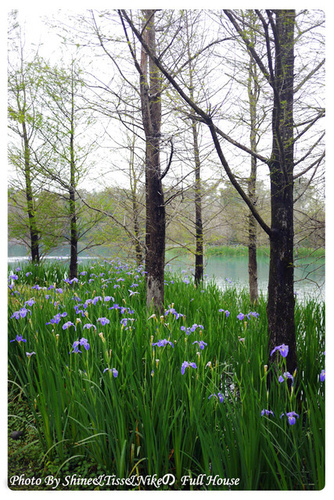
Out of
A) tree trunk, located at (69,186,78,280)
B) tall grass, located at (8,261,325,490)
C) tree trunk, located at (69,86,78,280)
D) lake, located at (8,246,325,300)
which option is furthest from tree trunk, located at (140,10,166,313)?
tree trunk, located at (69,186,78,280)

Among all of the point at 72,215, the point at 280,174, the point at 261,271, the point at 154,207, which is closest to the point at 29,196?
the point at 72,215

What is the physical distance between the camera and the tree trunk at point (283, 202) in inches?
96.6

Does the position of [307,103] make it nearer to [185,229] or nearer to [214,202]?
[214,202]

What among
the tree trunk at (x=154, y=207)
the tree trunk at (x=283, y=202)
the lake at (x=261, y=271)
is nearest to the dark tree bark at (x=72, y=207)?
the lake at (x=261, y=271)

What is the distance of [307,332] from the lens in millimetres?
3213

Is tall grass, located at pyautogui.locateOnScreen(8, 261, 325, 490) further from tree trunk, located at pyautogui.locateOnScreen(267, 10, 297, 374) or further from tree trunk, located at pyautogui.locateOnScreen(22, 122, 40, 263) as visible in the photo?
tree trunk, located at pyautogui.locateOnScreen(22, 122, 40, 263)

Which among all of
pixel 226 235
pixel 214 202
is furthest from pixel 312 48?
pixel 226 235

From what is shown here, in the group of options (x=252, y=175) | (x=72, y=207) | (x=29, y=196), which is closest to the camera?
(x=252, y=175)

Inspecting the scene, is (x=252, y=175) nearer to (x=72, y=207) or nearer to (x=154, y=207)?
(x=154, y=207)

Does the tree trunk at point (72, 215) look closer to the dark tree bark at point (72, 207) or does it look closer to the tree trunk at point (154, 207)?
the dark tree bark at point (72, 207)

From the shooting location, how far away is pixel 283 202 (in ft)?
8.49

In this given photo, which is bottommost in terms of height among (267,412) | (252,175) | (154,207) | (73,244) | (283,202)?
(267,412)
